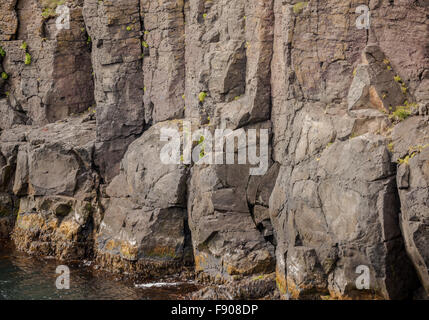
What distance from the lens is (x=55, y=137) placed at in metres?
30.8

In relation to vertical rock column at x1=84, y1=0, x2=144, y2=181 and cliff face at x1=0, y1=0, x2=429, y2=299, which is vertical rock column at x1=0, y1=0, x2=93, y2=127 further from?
vertical rock column at x1=84, y1=0, x2=144, y2=181

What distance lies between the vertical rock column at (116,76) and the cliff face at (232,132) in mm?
67

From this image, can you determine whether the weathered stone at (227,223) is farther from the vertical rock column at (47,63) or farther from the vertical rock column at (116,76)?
the vertical rock column at (47,63)

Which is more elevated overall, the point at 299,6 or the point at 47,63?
the point at 47,63

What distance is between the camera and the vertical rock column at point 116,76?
95.0ft

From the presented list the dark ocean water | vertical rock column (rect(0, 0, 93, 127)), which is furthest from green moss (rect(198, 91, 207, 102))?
vertical rock column (rect(0, 0, 93, 127))

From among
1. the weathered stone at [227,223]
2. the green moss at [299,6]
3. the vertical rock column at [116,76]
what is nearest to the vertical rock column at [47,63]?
the vertical rock column at [116,76]

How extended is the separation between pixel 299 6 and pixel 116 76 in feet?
35.4

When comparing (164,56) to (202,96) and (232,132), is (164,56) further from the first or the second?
(232,132)

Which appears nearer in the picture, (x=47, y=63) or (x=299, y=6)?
(x=299, y=6)

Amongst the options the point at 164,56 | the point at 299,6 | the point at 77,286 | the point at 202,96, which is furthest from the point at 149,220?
the point at 299,6

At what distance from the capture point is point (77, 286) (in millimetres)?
25109
